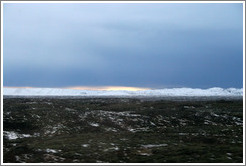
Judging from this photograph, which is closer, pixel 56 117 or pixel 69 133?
pixel 69 133

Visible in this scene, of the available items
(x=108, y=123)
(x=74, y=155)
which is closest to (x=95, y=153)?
(x=74, y=155)

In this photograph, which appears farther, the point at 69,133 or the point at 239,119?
the point at 239,119

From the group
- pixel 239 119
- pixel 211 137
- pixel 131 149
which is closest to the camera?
pixel 131 149

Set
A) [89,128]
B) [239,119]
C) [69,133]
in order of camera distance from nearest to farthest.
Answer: [69,133] → [89,128] → [239,119]

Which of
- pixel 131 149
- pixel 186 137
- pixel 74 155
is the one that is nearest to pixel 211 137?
pixel 186 137

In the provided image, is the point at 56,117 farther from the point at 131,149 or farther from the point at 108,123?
the point at 131,149

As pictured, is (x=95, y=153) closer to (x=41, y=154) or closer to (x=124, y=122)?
(x=41, y=154)

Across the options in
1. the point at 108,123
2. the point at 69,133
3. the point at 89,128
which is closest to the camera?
the point at 69,133

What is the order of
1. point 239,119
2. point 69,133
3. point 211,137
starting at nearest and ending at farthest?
point 211,137 → point 69,133 → point 239,119

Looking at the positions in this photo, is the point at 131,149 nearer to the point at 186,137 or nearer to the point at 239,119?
the point at 186,137
